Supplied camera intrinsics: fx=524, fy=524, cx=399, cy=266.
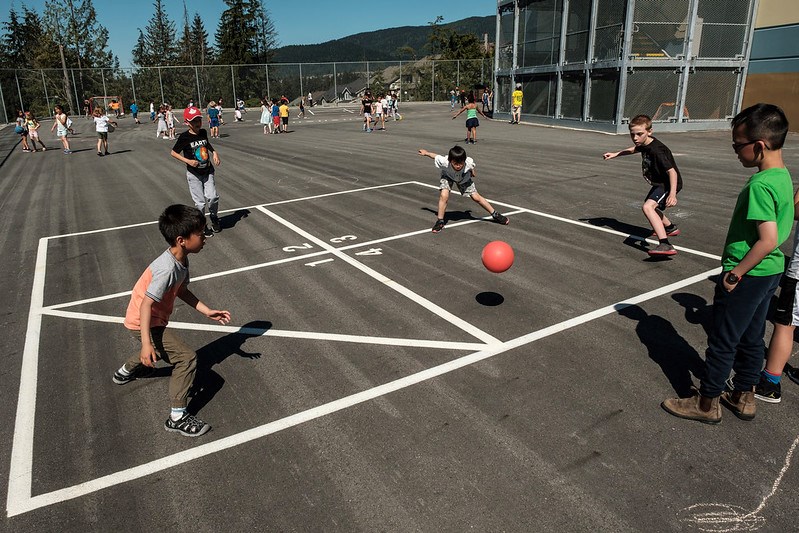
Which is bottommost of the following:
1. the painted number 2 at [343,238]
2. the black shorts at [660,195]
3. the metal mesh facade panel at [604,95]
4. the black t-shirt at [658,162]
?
the painted number 2 at [343,238]

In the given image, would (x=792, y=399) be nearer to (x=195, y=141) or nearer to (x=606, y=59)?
(x=195, y=141)

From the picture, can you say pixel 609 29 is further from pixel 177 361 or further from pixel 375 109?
pixel 177 361

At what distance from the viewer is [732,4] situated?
26609 mm

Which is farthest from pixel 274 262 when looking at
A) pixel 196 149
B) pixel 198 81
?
pixel 198 81

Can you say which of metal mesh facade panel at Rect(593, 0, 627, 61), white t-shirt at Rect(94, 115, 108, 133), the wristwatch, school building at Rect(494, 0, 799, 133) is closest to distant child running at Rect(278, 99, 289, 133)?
white t-shirt at Rect(94, 115, 108, 133)

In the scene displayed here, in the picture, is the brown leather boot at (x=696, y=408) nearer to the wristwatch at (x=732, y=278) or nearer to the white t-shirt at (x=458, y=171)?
the wristwatch at (x=732, y=278)

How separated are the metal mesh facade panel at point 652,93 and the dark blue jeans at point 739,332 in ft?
85.1

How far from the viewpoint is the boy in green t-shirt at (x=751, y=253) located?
11.6ft

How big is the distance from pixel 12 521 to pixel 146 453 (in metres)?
0.87

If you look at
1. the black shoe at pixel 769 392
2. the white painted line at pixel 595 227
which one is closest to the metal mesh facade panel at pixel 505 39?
the white painted line at pixel 595 227

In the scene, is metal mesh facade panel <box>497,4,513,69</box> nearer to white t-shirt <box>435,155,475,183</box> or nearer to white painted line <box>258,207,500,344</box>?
white t-shirt <box>435,155,475,183</box>

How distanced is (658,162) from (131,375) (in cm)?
775

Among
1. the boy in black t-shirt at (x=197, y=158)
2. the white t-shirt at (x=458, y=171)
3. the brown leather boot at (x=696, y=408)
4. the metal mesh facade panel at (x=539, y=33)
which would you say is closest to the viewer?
the brown leather boot at (x=696, y=408)

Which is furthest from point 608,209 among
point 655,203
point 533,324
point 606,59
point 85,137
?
point 85,137
